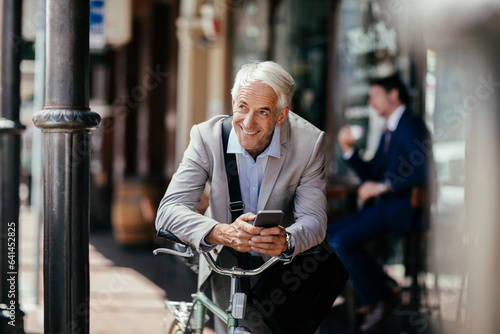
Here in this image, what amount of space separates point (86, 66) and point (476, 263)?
200cm

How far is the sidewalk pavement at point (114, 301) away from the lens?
503 centimetres

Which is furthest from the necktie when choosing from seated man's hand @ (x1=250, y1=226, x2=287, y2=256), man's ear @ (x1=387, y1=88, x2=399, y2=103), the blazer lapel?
seated man's hand @ (x1=250, y1=226, x2=287, y2=256)

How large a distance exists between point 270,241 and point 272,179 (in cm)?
39

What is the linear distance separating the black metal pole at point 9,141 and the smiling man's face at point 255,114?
2096 mm

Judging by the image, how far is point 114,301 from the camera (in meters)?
5.94

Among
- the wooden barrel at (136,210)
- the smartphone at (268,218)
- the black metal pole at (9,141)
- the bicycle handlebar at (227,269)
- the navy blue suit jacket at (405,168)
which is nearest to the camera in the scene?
the smartphone at (268,218)

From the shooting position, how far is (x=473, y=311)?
3229 millimetres

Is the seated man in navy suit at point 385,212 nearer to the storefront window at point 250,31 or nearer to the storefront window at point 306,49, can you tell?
the storefront window at point 306,49

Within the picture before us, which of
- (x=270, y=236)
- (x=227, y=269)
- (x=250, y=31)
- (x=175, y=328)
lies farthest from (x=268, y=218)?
(x=250, y=31)

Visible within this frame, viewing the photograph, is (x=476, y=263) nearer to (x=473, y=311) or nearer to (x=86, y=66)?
(x=473, y=311)

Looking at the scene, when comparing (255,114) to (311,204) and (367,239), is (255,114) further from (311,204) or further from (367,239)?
(367,239)

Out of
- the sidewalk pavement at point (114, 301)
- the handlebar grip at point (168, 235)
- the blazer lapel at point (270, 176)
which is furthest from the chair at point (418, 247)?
the handlebar grip at point (168, 235)

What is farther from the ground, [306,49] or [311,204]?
[306,49]

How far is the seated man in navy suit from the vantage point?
4699mm
